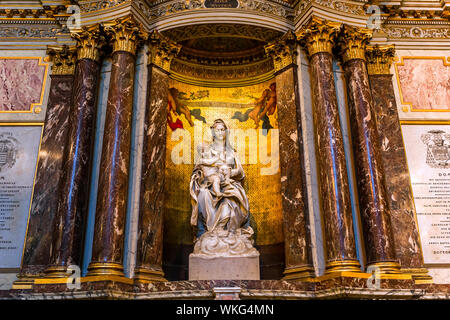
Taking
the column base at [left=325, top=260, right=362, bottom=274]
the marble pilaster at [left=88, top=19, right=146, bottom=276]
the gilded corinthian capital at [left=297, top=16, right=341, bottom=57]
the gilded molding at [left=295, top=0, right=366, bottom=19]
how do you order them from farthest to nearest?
the gilded molding at [left=295, top=0, right=366, bottom=19]
the gilded corinthian capital at [left=297, top=16, right=341, bottom=57]
the marble pilaster at [left=88, top=19, right=146, bottom=276]
the column base at [left=325, top=260, right=362, bottom=274]

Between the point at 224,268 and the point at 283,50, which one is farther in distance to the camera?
the point at 283,50

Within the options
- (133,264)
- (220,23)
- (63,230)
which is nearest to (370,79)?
(220,23)

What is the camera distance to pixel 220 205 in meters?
9.11

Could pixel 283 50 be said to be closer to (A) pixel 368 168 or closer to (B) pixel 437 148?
(A) pixel 368 168

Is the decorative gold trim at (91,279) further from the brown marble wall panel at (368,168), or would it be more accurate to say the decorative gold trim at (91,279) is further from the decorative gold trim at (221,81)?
the decorative gold trim at (221,81)

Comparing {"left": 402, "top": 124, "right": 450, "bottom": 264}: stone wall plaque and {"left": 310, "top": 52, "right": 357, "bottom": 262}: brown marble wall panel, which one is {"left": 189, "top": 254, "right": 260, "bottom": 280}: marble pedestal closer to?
{"left": 310, "top": 52, "right": 357, "bottom": 262}: brown marble wall panel

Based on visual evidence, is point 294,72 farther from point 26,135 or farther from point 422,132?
point 26,135

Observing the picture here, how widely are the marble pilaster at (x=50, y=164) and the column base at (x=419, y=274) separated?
695cm

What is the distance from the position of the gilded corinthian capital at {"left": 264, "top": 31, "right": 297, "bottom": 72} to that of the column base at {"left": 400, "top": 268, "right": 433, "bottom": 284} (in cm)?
490

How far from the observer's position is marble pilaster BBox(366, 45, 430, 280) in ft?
28.5

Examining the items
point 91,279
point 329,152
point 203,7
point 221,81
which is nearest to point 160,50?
point 203,7

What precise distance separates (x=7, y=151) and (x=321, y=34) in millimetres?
7185

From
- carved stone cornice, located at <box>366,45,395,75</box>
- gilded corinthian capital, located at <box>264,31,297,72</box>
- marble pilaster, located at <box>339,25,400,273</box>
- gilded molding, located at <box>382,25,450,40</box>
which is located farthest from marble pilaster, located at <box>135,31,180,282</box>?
gilded molding, located at <box>382,25,450,40</box>

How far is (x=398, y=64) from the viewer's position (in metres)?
10.3
